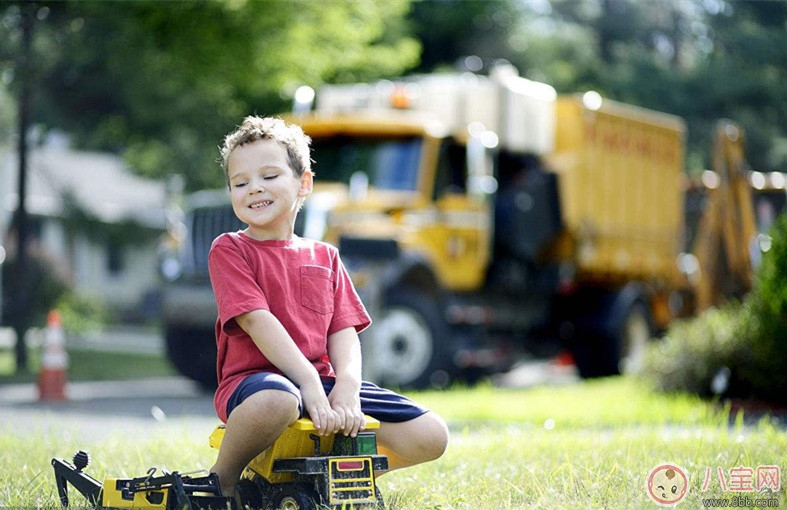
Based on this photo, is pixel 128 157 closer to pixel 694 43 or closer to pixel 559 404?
pixel 559 404

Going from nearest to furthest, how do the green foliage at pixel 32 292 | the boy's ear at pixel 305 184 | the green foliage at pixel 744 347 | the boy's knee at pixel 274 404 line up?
the boy's knee at pixel 274 404 → the boy's ear at pixel 305 184 → the green foliage at pixel 744 347 → the green foliage at pixel 32 292

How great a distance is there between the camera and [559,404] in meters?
10.9

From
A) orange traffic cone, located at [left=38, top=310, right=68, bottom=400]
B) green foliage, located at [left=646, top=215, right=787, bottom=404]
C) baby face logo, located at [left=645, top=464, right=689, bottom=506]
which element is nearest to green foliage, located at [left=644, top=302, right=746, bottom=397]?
green foliage, located at [left=646, top=215, right=787, bottom=404]

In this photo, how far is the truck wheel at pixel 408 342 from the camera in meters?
12.4

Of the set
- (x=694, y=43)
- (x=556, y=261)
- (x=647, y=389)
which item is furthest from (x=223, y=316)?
(x=694, y=43)

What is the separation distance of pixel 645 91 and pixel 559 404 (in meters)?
25.2

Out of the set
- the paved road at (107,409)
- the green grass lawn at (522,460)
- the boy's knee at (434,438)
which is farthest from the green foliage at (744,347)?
the boy's knee at (434,438)

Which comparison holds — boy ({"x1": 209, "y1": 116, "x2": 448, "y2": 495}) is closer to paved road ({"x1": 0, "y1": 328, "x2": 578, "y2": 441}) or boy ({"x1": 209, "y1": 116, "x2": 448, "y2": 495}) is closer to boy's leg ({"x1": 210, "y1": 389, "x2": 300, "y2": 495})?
boy's leg ({"x1": 210, "y1": 389, "x2": 300, "y2": 495})

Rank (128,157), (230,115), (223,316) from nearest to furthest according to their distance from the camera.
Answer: (223,316), (230,115), (128,157)

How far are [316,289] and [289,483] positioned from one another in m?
0.66

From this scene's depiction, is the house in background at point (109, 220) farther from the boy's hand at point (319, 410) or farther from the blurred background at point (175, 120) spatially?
the boy's hand at point (319, 410)

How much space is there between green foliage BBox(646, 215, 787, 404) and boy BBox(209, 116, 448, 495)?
5.93m

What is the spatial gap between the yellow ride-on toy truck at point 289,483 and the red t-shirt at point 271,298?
24cm

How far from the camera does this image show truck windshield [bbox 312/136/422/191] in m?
13.0
